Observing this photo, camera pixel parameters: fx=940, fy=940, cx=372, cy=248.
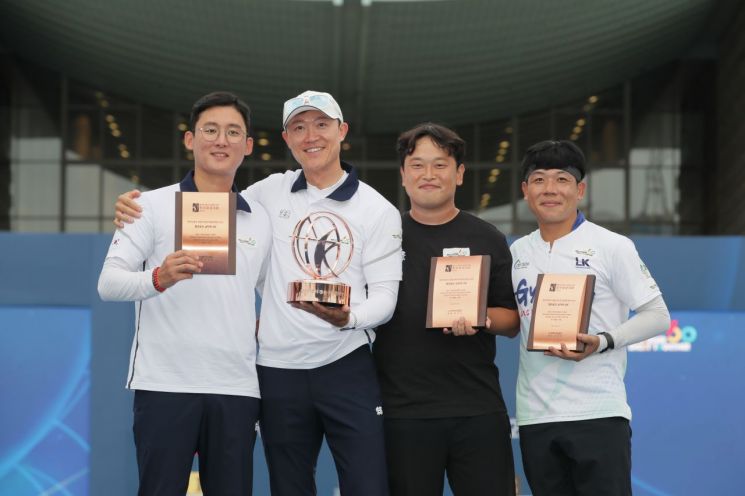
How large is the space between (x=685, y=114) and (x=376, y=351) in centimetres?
1987

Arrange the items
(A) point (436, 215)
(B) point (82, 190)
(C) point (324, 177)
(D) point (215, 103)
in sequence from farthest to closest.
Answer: (B) point (82, 190), (A) point (436, 215), (C) point (324, 177), (D) point (215, 103)

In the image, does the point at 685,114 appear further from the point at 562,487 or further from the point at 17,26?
the point at 562,487

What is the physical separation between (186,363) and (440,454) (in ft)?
3.61

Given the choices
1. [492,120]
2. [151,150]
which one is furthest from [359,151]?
[151,150]

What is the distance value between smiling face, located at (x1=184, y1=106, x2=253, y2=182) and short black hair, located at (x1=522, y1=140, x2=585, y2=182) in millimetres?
1239

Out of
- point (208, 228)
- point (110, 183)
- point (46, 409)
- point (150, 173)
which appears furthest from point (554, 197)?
point (110, 183)

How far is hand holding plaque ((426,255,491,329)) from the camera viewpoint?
3795 mm

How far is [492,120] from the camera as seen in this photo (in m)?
22.0

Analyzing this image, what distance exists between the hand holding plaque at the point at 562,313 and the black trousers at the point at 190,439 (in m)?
1.19

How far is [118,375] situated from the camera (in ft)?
18.7

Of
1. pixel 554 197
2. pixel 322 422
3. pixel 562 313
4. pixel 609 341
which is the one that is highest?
pixel 554 197

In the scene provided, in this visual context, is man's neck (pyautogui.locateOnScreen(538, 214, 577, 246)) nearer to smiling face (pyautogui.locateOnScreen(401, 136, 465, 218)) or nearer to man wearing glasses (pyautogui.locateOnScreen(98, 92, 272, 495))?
smiling face (pyautogui.locateOnScreen(401, 136, 465, 218))

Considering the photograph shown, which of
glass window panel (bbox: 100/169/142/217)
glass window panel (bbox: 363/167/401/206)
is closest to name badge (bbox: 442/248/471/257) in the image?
glass window panel (bbox: 363/167/401/206)

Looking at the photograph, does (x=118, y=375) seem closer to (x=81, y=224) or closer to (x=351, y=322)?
(x=351, y=322)
